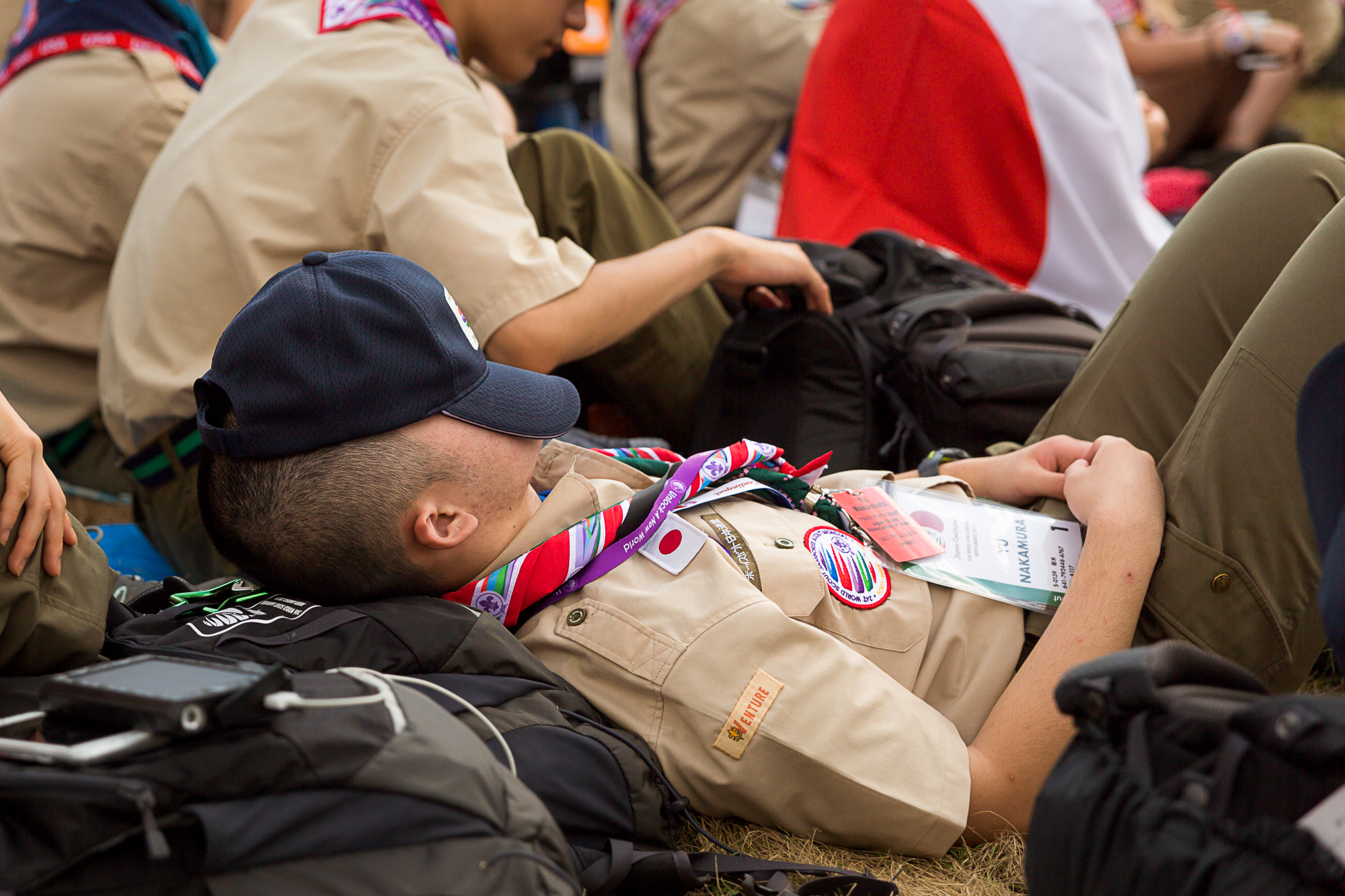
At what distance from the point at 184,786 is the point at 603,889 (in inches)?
20.5

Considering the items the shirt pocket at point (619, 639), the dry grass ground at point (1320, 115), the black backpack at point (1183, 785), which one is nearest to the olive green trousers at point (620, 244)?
the shirt pocket at point (619, 639)

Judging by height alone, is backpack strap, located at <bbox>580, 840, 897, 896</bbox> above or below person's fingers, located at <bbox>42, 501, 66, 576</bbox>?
below

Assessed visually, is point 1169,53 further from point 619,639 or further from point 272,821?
point 272,821

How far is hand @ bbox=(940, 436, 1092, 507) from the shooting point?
6.22 ft

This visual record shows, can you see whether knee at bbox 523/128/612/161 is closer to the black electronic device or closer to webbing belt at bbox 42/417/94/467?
webbing belt at bbox 42/417/94/467

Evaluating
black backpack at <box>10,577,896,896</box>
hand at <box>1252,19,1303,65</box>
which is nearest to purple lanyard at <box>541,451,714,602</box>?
black backpack at <box>10,577,896,896</box>

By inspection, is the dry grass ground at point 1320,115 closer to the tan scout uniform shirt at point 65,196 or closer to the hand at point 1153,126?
the hand at point 1153,126

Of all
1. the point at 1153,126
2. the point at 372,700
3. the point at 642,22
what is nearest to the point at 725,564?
the point at 372,700

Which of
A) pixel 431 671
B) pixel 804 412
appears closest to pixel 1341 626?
pixel 431 671

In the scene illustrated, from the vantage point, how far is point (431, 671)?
136 cm

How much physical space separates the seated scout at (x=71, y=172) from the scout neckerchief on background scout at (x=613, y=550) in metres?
1.34

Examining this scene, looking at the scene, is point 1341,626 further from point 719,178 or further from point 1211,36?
point 1211,36

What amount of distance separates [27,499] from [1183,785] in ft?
4.15

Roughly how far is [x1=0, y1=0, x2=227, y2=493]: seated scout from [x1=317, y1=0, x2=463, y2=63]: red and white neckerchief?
1.88ft
